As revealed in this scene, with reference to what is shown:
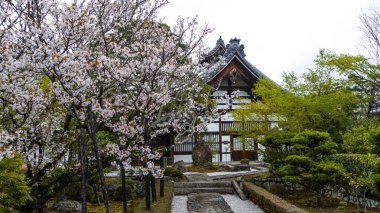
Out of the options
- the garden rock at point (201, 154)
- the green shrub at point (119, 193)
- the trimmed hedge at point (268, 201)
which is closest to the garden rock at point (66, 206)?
the green shrub at point (119, 193)

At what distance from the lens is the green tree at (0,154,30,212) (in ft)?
20.0

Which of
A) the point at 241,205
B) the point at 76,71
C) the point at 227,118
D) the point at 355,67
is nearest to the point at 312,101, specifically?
the point at 355,67

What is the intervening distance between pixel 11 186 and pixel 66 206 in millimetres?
4475

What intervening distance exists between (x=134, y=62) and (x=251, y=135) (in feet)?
34.2

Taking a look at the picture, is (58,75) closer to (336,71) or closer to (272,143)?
(272,143)

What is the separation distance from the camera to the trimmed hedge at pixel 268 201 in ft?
26.9

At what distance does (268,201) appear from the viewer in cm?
998

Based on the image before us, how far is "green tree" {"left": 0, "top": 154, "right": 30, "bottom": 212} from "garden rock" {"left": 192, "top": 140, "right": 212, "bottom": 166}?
587 inches

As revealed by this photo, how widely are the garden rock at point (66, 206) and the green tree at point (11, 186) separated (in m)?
3.90

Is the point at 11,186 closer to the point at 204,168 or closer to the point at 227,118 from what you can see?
the point at 204,168

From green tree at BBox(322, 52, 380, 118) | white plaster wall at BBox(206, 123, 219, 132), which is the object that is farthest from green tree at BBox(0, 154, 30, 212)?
white plaster wall at BBox(206, 123, 219, 132)

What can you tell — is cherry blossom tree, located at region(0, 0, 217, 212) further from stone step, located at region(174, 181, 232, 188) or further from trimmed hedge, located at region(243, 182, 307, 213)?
stone step, located at region(174, 181, 232, 188)

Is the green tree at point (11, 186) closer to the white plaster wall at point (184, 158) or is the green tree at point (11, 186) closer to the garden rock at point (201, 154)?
the garden rock at point (201, 154)

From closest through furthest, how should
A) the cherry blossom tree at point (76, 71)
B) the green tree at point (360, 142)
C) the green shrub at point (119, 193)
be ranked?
1. the cherry blossom tree at point (76, 71)
2. the green tree at point (360, 142)
3. the green shrub at point (119, 193)
